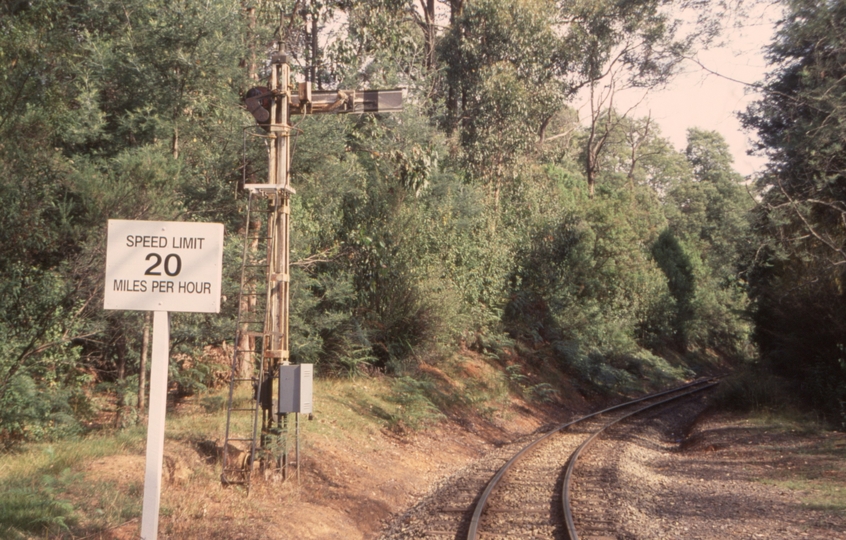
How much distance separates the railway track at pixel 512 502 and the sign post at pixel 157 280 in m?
4.18

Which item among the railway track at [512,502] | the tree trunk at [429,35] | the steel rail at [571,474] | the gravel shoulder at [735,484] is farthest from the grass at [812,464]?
the tree trunk at [429,35]

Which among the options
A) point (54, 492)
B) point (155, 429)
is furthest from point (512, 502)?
point (155, 429)

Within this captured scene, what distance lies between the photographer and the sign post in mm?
5051

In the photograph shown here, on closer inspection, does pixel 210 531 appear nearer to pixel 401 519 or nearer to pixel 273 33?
pixel 401 519

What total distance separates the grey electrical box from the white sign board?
4198mm

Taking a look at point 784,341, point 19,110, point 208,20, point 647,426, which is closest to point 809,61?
point 784,341

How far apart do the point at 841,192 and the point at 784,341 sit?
6.03 meters

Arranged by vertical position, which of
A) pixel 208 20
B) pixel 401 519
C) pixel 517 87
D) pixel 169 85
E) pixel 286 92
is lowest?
pixel 401 519

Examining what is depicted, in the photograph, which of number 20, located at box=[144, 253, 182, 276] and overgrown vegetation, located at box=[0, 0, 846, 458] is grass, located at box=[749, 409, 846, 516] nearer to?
overgrown vegetation, located at box=[0, 0, 846, 458]

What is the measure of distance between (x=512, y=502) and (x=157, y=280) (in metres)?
6.58

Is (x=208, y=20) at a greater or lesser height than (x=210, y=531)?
greater

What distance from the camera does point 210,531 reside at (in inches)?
303

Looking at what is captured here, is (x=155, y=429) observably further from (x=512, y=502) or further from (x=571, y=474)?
(x=571, y=474)

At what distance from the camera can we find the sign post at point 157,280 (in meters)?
5.05
